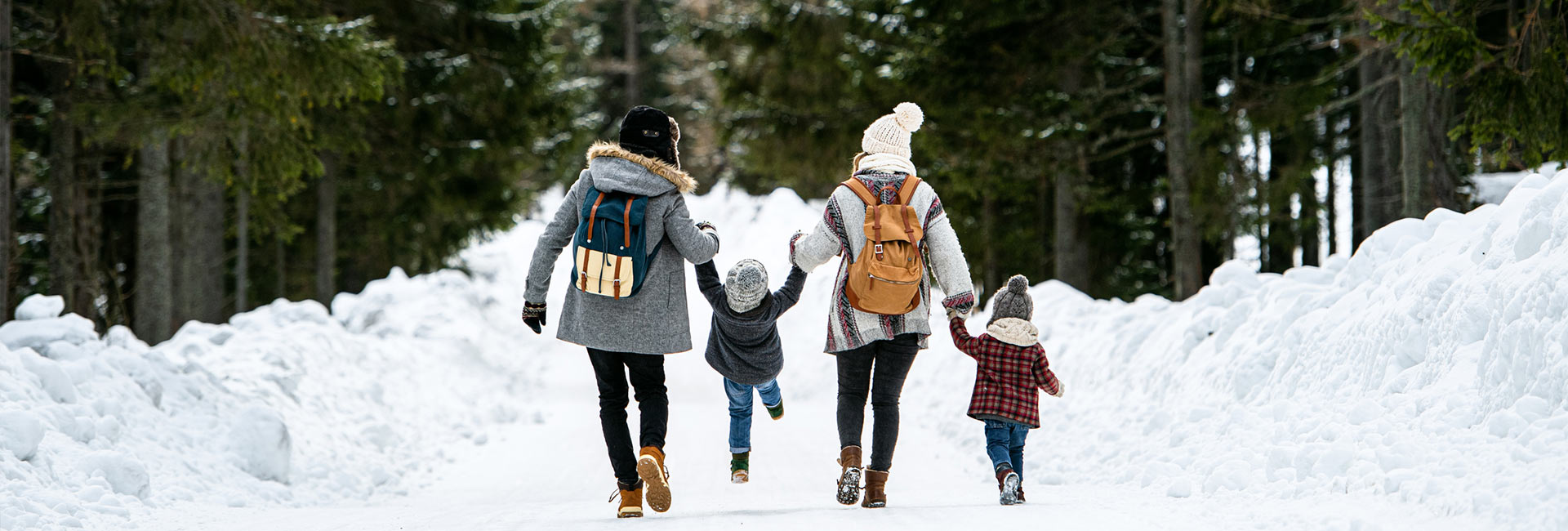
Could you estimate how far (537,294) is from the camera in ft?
17.0

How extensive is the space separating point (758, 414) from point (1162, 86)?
343 inches

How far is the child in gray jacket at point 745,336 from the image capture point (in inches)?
208

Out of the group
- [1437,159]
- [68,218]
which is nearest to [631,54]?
[68,218]

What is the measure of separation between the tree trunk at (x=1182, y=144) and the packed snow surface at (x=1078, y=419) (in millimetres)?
1902

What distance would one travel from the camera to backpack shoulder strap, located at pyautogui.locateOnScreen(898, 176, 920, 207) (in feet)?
17.2

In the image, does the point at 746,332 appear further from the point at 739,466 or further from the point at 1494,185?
the point at 1494,185

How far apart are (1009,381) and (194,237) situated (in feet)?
34.6

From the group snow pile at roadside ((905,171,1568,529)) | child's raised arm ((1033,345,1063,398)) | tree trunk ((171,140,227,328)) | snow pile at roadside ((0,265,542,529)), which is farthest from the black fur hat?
tree trunk ((171,140,227,328))

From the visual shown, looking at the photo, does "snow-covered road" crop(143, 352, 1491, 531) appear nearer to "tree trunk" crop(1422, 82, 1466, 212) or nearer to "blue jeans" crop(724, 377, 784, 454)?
"blue jeans" crop(724, 377, 784, 454)

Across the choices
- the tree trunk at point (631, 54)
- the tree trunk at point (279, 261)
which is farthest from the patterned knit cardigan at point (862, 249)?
the tree trunk at point (631, 54)

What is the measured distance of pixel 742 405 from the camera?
19.0ft

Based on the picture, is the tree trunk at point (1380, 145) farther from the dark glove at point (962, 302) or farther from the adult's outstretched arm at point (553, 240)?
the adult's outstretched arm at point (553, 240)

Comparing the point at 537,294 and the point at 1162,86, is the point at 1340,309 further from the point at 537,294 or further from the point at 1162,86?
the point at 1162,86

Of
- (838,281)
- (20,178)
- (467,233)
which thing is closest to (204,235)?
(20,178)
